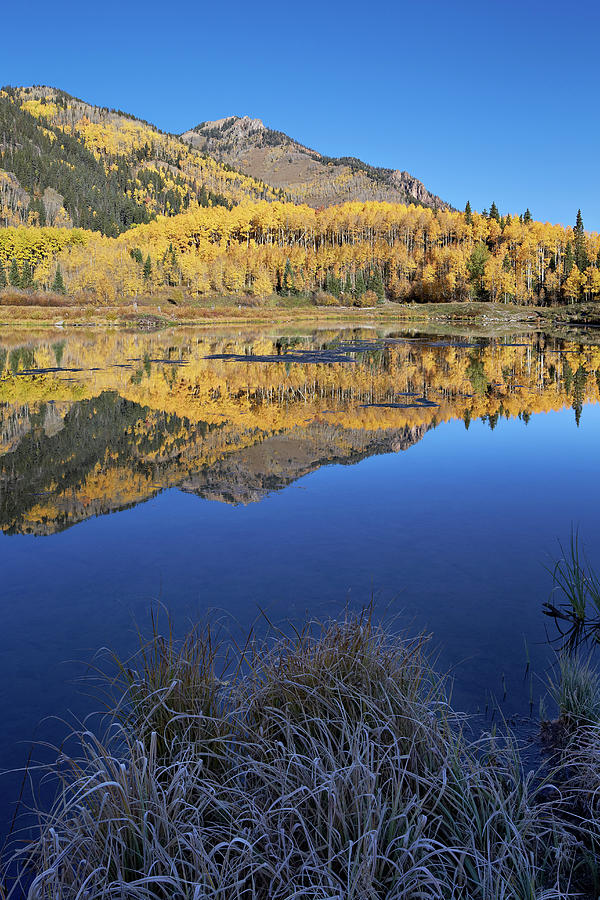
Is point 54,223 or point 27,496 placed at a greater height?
point 54,223

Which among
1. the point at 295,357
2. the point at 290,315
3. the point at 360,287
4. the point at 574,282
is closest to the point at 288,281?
the point at 360,287

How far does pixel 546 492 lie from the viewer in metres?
10.5

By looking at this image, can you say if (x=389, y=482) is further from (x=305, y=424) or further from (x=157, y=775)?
(x=157, y=775)

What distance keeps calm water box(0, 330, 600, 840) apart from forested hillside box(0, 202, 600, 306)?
7469cm

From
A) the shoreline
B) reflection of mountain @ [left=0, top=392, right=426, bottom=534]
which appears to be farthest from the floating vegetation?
the shoreline

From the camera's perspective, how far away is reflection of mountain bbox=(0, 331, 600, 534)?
1070 centimetres

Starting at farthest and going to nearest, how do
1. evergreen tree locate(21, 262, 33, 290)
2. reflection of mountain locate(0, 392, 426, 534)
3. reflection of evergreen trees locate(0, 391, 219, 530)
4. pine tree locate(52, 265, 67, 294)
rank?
evergreen tree locate(21, 262, 33, 290), pine tree locate(52, 265, 67, 294), reflection of evergreen trees locate(0, 391, 219, 530), reflection of mountain locate(0, 392, 426, 534)

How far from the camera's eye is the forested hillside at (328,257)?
93938 millimetres

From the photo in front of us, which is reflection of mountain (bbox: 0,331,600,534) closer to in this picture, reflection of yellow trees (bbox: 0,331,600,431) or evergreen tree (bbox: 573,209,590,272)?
reflection of yellow trees (bbox: 0,331,600,431)

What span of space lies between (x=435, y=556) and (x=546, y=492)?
3.79 metres

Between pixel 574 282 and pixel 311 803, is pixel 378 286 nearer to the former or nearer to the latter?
pixel 574 282

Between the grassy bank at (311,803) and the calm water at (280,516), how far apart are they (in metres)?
1.03

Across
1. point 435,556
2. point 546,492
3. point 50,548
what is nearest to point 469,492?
point 546,492

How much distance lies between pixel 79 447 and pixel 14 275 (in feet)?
323
